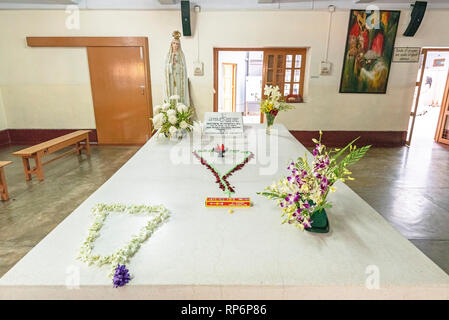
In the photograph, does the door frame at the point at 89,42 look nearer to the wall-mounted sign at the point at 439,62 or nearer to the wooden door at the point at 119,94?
the wooden door at the point at 119,94

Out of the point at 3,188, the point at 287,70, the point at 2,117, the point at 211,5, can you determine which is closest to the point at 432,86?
the point at 287,70

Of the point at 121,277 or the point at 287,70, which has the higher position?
the point at 287,70

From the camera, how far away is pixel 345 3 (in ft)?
16.6

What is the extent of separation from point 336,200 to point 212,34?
15.1ft

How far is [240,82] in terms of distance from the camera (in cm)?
1017

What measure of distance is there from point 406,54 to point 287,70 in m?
2.30

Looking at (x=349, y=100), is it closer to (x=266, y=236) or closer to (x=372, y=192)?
(x=372, y=192)

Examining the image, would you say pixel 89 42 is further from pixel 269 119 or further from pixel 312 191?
→ pixel 312 191

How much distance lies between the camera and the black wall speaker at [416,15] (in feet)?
16.0

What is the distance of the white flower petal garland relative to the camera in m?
1.04

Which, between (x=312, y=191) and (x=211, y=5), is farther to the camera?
(x=211, y=5)

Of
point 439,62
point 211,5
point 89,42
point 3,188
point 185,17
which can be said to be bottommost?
point 3,188
